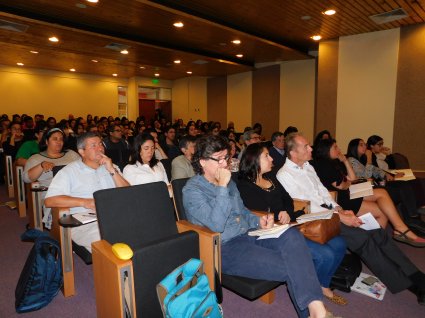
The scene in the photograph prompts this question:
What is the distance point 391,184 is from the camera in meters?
4.21

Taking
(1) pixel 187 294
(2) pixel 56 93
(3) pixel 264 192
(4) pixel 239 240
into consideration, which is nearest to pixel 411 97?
(3) pixel 264 192

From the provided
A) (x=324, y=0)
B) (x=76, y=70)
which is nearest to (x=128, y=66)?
(x=76, y=70)

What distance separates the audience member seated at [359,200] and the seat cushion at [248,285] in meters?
1.92

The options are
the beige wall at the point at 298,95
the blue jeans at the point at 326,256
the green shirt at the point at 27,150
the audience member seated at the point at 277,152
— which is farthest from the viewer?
the beige wall at the point at 298,95

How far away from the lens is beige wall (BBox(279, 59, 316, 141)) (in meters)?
10.5

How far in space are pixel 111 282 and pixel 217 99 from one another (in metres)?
13.0

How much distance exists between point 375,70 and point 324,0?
3.03 meters

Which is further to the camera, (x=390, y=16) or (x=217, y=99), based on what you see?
(x=217, y=99)

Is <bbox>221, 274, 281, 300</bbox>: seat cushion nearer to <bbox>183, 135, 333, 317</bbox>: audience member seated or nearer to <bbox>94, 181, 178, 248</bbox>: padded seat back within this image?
<bbox>183, 135, 333, 317</bbox>: audience member seated

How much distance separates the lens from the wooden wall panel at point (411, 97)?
23.1ft

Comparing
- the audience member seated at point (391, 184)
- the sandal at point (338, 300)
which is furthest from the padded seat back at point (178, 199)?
the audience member seated at point (391, 184)

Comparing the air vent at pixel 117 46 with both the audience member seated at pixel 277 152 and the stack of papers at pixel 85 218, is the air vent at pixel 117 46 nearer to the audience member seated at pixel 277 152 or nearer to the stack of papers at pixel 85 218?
the audience member seated at pixel 277 152

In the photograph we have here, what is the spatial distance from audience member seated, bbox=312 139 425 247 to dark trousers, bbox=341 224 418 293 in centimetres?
96

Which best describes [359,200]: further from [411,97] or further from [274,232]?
[411,97]
